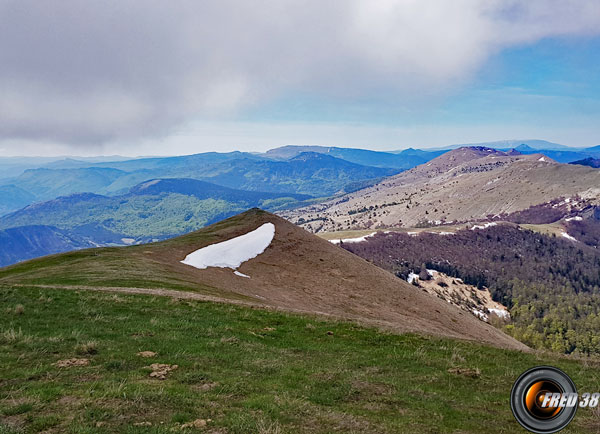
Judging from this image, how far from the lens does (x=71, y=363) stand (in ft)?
45.9

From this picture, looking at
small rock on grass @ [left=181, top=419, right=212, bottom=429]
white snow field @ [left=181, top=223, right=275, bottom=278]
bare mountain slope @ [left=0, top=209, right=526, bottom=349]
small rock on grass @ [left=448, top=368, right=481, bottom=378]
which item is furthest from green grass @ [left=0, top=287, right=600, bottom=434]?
white snow field @ [left=181, top=223, right=275, bottom=278]

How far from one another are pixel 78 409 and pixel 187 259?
47.0m

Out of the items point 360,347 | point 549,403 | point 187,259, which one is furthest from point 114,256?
point 549,403

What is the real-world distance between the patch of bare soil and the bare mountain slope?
18989 mm

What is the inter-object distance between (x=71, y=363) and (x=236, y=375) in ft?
21.1

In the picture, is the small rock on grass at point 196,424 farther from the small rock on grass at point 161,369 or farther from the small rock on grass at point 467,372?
the small rock on grass at point 467,372

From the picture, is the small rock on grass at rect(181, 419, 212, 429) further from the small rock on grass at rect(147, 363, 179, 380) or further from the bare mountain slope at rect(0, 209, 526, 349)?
the bare mountain slope at rect(0, 209, 526, 349)

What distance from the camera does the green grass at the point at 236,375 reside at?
10266mm

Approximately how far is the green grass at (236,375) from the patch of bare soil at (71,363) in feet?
1.06

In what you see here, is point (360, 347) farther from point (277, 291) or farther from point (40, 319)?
point (277, 291)

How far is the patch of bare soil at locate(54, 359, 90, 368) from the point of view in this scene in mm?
13719

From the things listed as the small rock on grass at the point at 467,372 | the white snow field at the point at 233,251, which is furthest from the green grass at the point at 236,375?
the white snow field at the point at 233,251

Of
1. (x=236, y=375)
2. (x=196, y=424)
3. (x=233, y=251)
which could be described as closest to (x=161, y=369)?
(x=236, y=375)

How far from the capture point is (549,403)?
1027 centimetres
